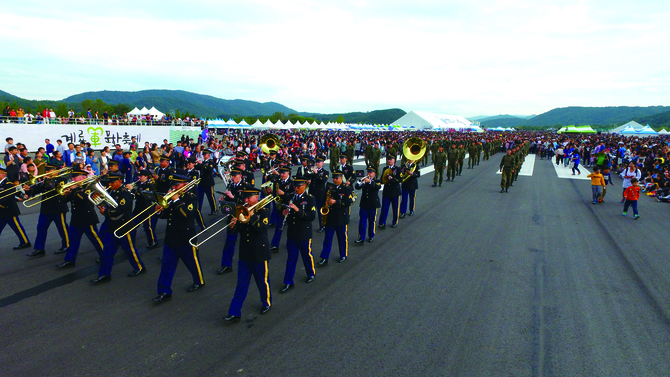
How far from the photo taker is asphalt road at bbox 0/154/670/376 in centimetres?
413

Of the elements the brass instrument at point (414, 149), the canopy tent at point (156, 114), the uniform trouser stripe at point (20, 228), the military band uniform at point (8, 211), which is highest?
the canopy tent at point (156, 114)

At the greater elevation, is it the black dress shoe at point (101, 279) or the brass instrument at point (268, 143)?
the brass instrument at point (268, 143)

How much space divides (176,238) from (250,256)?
1.47 metres

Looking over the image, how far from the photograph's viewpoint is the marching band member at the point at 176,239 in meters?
5.56

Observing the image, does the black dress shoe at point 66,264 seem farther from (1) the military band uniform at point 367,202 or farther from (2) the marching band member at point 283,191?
(1) the military band uniform at point 367,202

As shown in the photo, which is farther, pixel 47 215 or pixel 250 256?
pixel 47 215

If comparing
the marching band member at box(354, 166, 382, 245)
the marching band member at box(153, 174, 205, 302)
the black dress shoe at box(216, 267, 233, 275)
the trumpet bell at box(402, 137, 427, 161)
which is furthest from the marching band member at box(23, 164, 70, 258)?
the trumpet bell at box(402, 137, 427, 161)

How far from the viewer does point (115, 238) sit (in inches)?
243

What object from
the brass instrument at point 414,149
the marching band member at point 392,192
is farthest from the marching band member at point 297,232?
the brass instrument at point 414,149

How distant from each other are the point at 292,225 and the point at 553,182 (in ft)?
60.4

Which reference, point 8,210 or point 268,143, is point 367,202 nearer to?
point 8,210

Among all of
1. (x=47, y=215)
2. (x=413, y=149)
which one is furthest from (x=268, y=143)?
(x=47, y=215)

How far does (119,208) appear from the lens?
625 cm

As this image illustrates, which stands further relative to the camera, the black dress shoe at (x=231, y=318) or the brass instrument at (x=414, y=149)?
the brass instrument at (x=414, y=149)
